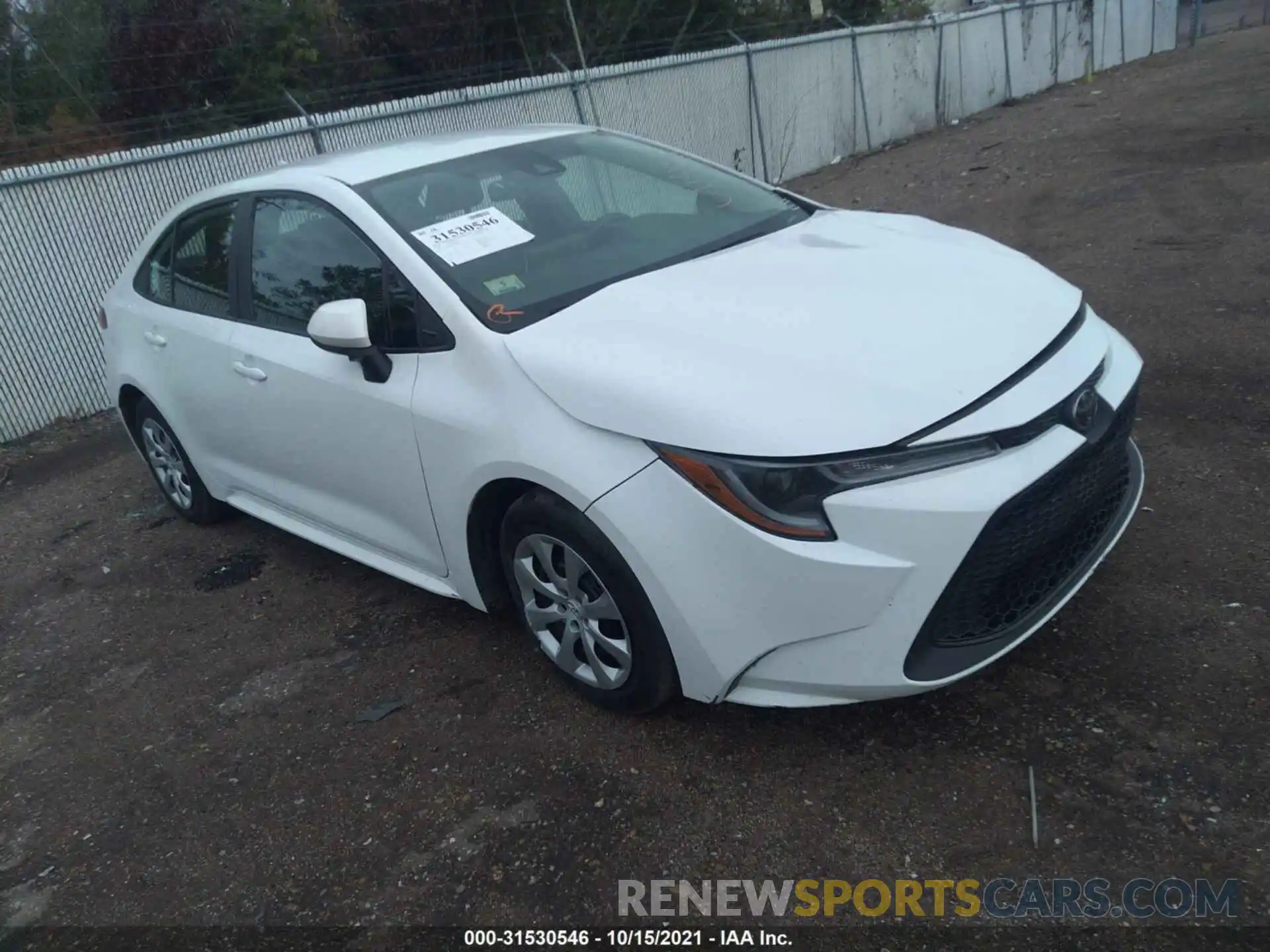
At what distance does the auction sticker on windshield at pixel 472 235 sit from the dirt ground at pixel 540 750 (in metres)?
1.39

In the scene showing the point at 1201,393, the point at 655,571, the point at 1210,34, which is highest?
the point at 655,571

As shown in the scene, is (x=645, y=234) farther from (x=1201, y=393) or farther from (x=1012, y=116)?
(x=1012, y=116)

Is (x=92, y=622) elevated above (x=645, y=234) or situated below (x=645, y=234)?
below

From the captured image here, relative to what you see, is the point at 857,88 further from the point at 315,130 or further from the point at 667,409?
the point at 667,409

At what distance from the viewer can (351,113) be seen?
9539 millimetres

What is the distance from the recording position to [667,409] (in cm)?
274

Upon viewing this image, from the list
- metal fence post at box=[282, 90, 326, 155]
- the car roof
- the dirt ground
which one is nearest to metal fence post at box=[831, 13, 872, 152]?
metal fence post at box=[282, 90, 326, 155]

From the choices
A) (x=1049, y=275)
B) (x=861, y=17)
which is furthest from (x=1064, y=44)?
(x=1049, y=275)

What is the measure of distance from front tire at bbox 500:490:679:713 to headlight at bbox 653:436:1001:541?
42 cm

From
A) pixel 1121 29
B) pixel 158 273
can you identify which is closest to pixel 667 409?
pixel 158 273

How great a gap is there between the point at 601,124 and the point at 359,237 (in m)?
8.84

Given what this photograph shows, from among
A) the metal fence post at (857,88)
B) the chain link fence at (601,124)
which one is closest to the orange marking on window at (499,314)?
the chain link fence at (601,124)

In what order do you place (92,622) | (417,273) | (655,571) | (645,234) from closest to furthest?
(655,571)
(417,273)
(645,234)
(92,622)

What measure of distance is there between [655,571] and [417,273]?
134 centimetres
